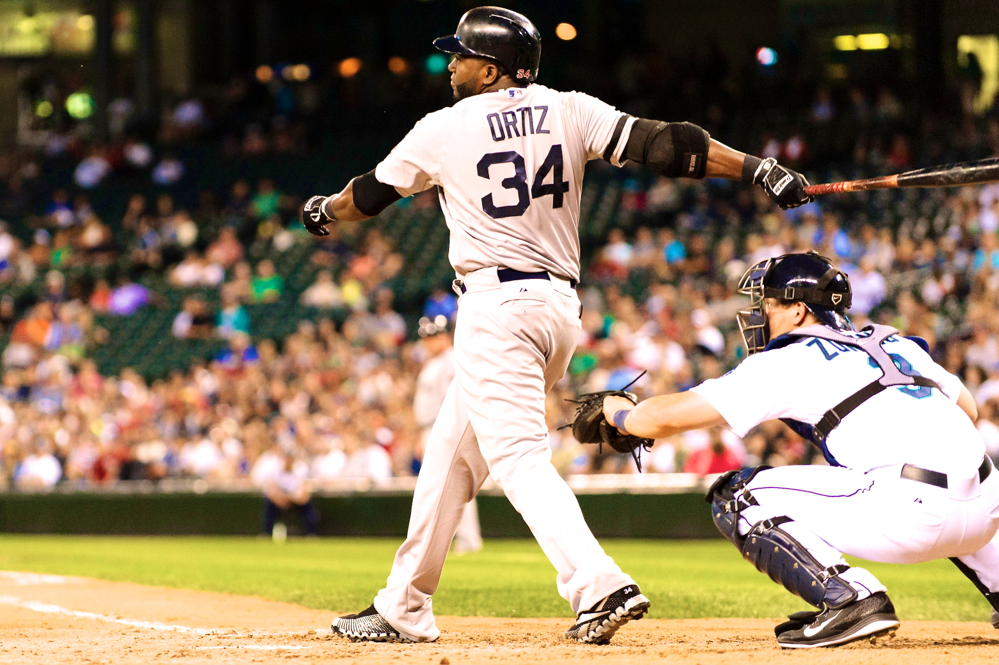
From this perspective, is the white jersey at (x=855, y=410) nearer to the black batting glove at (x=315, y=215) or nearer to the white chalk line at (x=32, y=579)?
the black batting glove at (x=315, y=215)

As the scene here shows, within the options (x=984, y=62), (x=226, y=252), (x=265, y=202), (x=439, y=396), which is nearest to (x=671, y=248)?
(x=984, y=62)

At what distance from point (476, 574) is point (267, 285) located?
10.7m

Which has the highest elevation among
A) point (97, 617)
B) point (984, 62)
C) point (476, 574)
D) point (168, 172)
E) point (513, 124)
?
point (984, 62)

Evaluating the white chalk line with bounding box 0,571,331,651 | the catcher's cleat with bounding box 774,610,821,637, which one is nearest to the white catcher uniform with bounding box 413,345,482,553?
the white chalk line with bounding box 0,571,331,651

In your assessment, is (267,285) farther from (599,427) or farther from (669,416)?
(669,416)

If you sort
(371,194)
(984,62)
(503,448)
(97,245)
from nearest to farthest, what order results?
(503,448), (371,194), (984,62), (97,245)

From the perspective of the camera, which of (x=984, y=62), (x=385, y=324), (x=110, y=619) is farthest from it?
(x=385, y=324)

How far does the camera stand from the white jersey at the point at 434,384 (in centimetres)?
1014

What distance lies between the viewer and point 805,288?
4086 mm

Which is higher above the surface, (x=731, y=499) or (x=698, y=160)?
(x=698, y=160)

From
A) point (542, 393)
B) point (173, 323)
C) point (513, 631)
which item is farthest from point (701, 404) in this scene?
point (173, 323)

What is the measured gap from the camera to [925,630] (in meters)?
5.04

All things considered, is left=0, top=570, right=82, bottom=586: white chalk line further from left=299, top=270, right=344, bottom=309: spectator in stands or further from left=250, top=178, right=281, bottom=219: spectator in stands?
left=250, top=178, right=281, bottom=219: spectator in stands

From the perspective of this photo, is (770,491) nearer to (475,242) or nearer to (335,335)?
(475,242)
